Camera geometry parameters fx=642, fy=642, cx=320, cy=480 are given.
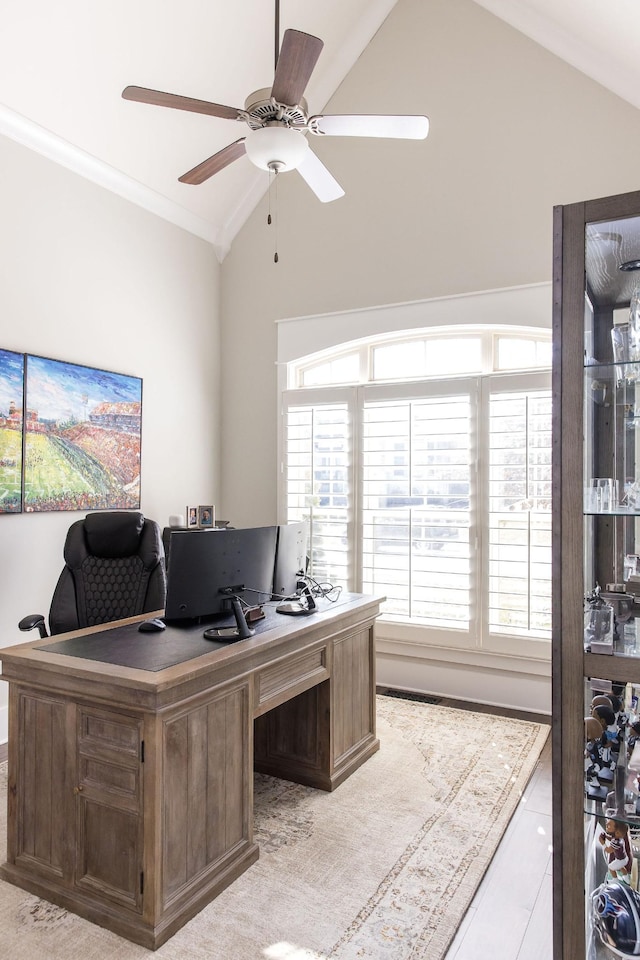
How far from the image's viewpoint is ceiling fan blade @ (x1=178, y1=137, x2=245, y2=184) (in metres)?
2.87

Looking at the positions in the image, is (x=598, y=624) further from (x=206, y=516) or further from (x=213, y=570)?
(x=206, y=516)

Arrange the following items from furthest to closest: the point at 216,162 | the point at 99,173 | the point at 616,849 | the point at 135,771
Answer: the point at 99,173 < the point at 216,162 < the point at 135,771 < the point at 616,849

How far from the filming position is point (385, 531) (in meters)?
4.51

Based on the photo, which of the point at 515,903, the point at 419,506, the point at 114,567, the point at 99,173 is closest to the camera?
the point at 515,903

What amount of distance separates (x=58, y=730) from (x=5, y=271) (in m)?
2.60

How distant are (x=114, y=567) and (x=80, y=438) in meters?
1.05

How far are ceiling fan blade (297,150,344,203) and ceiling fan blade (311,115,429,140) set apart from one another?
16 centimetres

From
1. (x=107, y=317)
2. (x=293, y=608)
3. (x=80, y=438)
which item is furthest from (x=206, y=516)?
(x=293, y=608)

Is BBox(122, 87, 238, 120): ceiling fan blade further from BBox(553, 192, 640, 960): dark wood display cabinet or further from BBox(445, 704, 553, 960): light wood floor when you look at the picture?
BBox(445, 704, 553, 960): light wood floor

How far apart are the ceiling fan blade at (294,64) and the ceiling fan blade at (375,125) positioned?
0.22m

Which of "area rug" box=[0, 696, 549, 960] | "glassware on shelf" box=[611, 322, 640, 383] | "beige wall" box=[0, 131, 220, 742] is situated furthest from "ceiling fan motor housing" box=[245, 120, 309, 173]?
"area rug" box=[0, 696, 549, 960]

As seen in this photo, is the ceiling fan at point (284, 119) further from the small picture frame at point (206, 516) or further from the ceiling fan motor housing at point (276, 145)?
the small picture frame at point (206, 516)

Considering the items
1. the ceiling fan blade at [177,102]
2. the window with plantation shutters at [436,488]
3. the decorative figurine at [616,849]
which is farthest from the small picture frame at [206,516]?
the decorative figurine at [616,849]

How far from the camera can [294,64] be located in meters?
2.24
